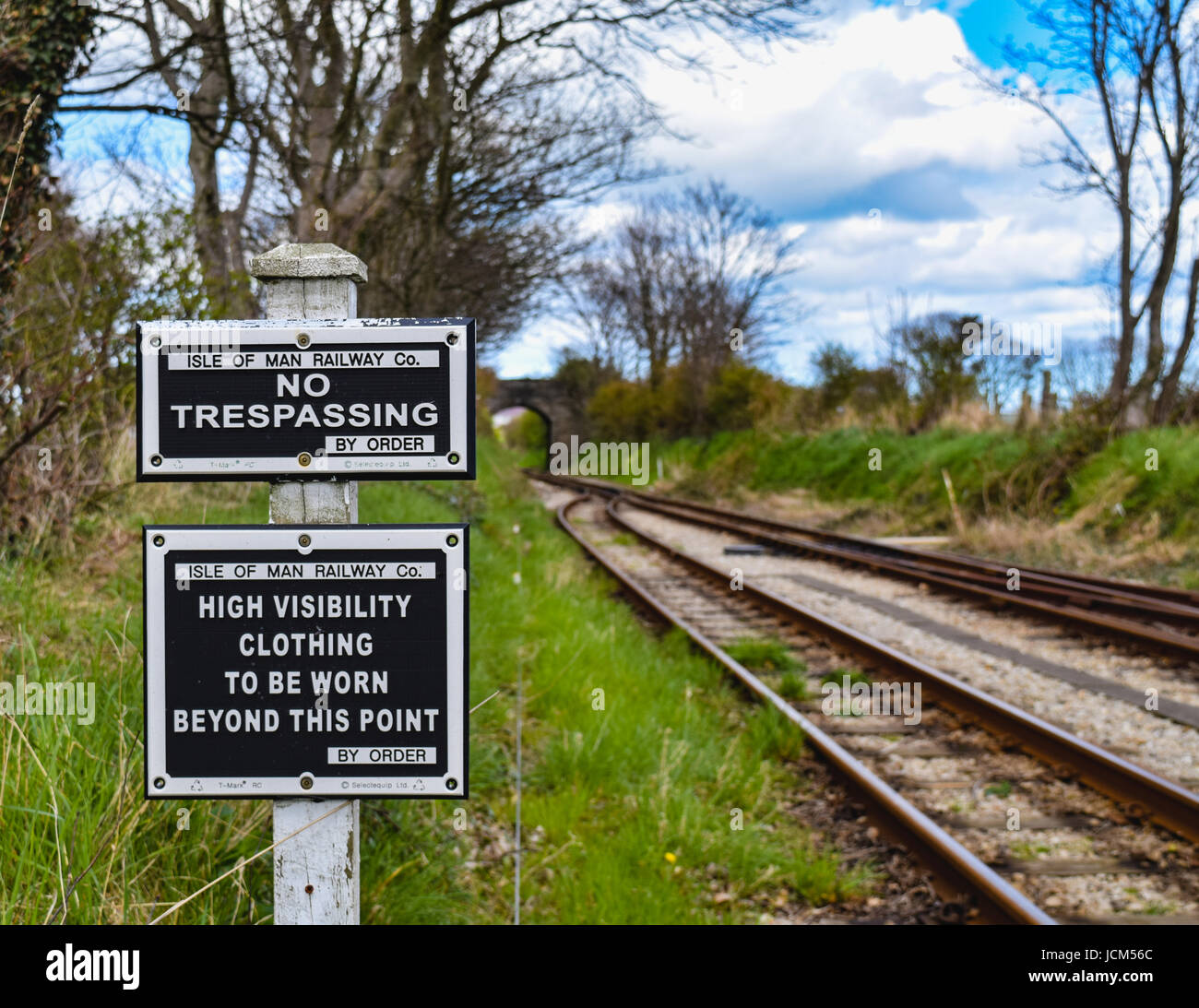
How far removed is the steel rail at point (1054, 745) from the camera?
427cm

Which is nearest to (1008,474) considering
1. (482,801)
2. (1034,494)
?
(1034,494)

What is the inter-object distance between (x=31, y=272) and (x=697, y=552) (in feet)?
35.1

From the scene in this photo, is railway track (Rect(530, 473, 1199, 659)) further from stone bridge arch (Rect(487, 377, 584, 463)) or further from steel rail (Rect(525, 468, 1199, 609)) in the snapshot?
stone bridge arch (Rect(487, 377, 584, 463))

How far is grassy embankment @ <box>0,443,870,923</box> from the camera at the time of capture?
2516 millimetres

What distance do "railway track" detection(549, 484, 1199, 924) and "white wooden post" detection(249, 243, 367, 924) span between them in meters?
2.53

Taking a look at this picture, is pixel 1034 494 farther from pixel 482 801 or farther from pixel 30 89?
pixel 30 89

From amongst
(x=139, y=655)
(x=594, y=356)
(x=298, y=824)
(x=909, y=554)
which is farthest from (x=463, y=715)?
(x=594, y=356)

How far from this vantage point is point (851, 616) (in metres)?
9.31

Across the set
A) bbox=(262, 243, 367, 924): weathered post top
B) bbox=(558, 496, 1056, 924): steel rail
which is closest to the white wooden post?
bbox=(262, 243, 367, 924): weathered post top

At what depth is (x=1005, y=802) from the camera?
4.62 metres

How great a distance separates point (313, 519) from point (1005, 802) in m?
4.09

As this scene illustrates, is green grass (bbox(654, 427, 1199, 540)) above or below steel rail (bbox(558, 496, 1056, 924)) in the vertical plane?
above

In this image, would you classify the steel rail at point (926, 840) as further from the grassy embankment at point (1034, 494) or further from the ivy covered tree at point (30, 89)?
the grassy embankment at point (1034, 494)
